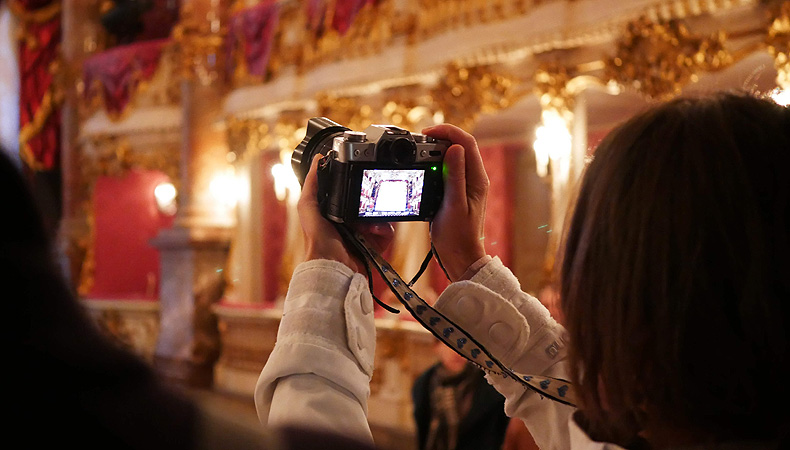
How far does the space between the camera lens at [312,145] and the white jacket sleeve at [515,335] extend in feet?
1.03

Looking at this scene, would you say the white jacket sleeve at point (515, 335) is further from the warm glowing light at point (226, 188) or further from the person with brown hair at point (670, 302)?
the warm glowing light at point (226, 188)

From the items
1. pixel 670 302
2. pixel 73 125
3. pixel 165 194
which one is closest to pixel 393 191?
pixel 670 302

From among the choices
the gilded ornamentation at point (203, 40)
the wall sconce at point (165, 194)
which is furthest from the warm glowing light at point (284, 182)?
the wall sconce at point (165, 194)

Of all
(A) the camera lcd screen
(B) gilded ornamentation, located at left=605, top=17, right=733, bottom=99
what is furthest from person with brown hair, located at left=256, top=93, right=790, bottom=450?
(B) gilded ornamentation, located at left=605, top=17, right=733, bottom=99

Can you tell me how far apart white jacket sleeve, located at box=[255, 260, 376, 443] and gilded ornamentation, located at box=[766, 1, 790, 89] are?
146 inches

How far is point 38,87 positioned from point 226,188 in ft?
13.9

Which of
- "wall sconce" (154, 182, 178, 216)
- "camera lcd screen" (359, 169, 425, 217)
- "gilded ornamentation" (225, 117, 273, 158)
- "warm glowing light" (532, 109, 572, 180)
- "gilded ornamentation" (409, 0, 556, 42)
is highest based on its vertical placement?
"gilded ornamentation" (409, 0, 556, 42)

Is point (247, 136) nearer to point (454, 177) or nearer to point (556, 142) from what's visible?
point (556, 142)

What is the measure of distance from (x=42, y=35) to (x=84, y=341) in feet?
38.8

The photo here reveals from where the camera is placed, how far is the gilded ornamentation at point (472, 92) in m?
5.51

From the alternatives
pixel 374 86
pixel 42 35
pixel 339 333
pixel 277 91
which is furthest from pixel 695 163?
pixel 42 35

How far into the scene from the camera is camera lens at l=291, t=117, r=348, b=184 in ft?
3.90

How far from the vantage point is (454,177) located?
1146 mm

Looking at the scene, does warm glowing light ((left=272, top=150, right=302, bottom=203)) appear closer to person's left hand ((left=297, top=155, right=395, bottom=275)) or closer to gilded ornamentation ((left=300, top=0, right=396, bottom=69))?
gilded ornamentation ((left=300, top=0, right=396, bottom=69))
